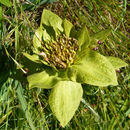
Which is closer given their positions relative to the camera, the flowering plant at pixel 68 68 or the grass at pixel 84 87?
the flowering plant at pixel 68 68

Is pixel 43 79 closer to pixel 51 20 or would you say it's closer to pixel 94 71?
pixel 94 71

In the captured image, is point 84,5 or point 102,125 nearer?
point 102,125

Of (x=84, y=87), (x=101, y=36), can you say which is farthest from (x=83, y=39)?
(x=84, y=87)

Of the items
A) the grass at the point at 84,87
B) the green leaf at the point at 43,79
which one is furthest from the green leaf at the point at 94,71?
the grass at the point at 84,87

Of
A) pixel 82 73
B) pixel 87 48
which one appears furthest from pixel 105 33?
pixel 82 73

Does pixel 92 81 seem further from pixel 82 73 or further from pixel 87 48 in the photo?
pixel 87 48

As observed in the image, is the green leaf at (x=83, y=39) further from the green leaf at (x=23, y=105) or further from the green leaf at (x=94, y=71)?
the green leaf at (x=23, y=105)

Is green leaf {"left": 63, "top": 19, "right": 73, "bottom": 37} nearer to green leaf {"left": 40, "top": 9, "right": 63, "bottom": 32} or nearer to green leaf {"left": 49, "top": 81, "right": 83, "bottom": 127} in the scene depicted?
green leaf {"left": 40, "top": 9, "right": 63, "bottom": 32}
